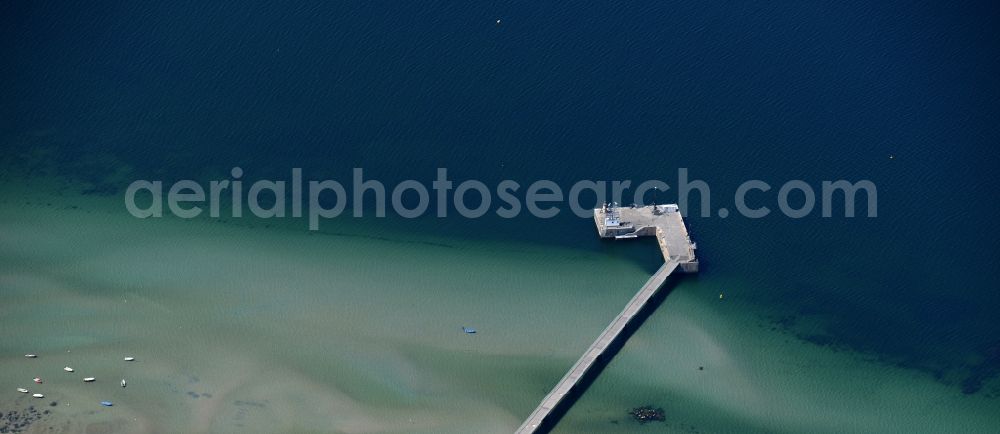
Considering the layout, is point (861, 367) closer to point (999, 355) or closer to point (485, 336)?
point (999, 355)

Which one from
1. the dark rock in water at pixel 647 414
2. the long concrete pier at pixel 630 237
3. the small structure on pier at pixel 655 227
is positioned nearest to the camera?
the long concrete pier at pixel 630 237

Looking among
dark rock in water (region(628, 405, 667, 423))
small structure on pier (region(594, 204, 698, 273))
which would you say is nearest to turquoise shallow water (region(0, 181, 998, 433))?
dark rock in water (region(628, 405, 667, 423))

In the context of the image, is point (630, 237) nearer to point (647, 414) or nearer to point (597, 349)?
point (597, 349)

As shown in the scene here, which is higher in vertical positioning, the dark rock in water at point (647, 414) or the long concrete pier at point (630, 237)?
the long concrete pier at point (630, 237)

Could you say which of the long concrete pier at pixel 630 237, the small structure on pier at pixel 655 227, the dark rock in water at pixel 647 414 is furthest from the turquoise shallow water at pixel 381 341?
the small structure on pier at pixel 655 227

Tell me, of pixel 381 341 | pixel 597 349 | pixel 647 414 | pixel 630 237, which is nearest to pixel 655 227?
pixel 630 237

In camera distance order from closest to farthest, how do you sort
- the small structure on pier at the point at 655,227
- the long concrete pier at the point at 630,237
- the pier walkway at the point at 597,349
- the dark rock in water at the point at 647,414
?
the pier walkway at the point at 597,349 < the long concrete pier at the point at 630,237 < the dark rock in water at the point at 647,414 < the small structure on pier at the point at 655,227

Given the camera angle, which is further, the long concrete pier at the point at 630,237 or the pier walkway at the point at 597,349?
the long concrete pier at the point at 630,237

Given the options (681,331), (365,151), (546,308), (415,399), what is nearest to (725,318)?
(681,331)

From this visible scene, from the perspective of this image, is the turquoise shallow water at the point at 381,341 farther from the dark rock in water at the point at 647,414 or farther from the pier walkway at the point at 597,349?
the pier walkway at the point at 597,349
